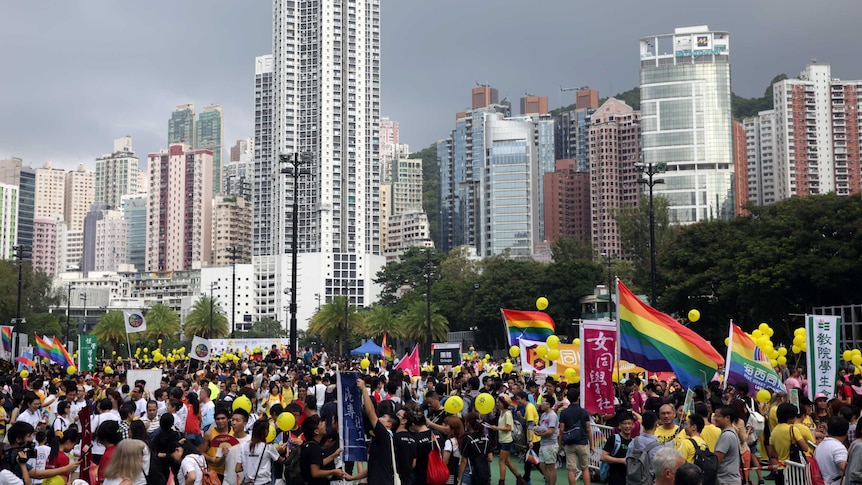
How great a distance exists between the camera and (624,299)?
Result: 14.4 metres

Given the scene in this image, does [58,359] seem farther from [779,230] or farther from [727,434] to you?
[779,230]

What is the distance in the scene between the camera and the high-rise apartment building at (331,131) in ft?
459

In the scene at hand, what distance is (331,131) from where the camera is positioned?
140 m

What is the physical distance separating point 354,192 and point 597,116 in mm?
46124

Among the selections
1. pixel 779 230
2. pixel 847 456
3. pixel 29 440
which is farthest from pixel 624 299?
pixel 779 230

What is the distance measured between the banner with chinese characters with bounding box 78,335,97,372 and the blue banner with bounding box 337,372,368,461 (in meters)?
21.3

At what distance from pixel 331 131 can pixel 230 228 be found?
186 ft

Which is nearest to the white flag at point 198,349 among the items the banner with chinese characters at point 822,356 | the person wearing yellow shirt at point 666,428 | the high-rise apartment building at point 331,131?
the banner with chinese characters at point 822,356

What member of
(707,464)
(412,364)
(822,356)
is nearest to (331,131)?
(412,364)

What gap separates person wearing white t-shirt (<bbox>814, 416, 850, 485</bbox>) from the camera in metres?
9.26

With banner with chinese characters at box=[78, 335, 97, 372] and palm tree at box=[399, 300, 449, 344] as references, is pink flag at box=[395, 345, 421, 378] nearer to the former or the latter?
banner with chinese characters at box=[78, 335, 97, 372]

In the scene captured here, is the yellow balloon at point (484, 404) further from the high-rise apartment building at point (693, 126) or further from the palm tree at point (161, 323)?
the high-rise apartment building at point (693, 126)

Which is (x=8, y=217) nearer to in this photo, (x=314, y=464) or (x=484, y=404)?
(x=484, y=404)

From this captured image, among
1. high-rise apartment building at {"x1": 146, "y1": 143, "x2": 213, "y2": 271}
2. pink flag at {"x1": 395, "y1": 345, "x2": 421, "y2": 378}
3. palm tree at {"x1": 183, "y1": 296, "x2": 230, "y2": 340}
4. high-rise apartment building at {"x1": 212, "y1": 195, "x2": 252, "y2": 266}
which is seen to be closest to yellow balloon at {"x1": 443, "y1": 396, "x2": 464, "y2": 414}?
pink flag at {"x1": 395, "y1": 345, "x2": 421, "y2": 378}
